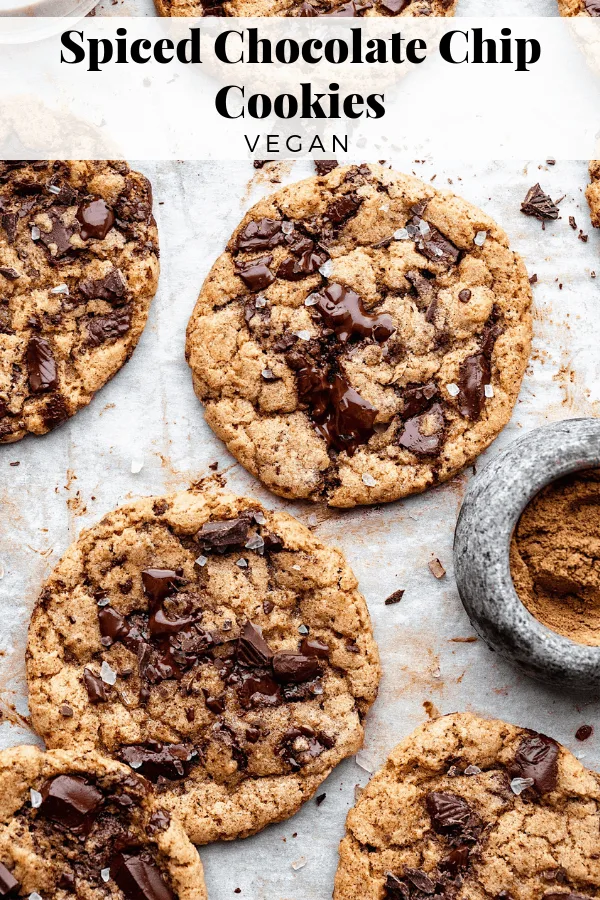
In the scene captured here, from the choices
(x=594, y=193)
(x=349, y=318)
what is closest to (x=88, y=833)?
(x=349, y=318)

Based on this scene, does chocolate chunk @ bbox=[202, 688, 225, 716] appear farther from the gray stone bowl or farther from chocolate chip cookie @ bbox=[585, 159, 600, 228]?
chocolate chip cookie @ bbox=[585, 159, 600, 228]

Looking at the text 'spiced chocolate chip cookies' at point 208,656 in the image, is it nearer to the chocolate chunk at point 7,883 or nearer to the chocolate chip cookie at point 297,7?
the chocolate chunk at point 7,883

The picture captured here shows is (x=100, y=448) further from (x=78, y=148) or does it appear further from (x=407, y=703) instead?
(x=407, y=703)

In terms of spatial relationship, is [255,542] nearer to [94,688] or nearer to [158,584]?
[158,584]

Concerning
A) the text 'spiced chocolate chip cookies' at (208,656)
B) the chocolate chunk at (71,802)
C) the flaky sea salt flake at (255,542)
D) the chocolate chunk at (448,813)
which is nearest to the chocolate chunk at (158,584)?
the text 'spiced chocolate chip cookies' at (208,656)

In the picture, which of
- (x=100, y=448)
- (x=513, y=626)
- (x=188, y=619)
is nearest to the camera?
(x=513, y=626)

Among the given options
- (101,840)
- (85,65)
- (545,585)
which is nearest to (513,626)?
(545,585)
